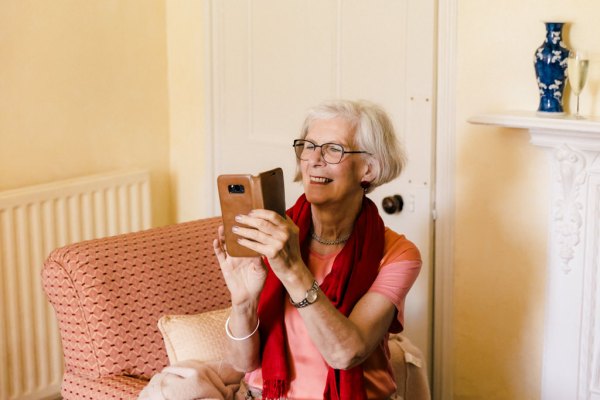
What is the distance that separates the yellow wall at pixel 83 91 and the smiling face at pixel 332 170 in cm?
147

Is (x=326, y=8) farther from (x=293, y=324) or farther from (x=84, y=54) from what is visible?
(x=293, y=324)

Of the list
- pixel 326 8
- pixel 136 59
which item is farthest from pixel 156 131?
pixel 326 8

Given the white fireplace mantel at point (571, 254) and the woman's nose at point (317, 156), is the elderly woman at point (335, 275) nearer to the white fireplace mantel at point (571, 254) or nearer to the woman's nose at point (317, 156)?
the woman's nose at point (317, 156)

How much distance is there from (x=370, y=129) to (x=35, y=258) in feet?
5.15

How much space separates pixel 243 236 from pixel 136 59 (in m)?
1.94

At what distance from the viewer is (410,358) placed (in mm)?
2510

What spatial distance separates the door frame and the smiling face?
862mm

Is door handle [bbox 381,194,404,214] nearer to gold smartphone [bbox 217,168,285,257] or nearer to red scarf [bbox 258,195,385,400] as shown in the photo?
red scarf [bbox 258,195,385,400]

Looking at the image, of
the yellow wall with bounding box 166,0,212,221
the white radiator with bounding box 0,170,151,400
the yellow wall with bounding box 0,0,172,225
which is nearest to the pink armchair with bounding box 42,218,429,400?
the white radiator with bounding box 0,170,151,400

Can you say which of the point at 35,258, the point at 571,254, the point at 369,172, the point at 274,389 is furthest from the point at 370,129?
the point at 35,258

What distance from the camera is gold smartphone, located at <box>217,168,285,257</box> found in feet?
6.03

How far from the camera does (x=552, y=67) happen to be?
2.61 m

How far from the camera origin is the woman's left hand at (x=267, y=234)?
1.84 metres

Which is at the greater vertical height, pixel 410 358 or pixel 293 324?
pixel 293 324
